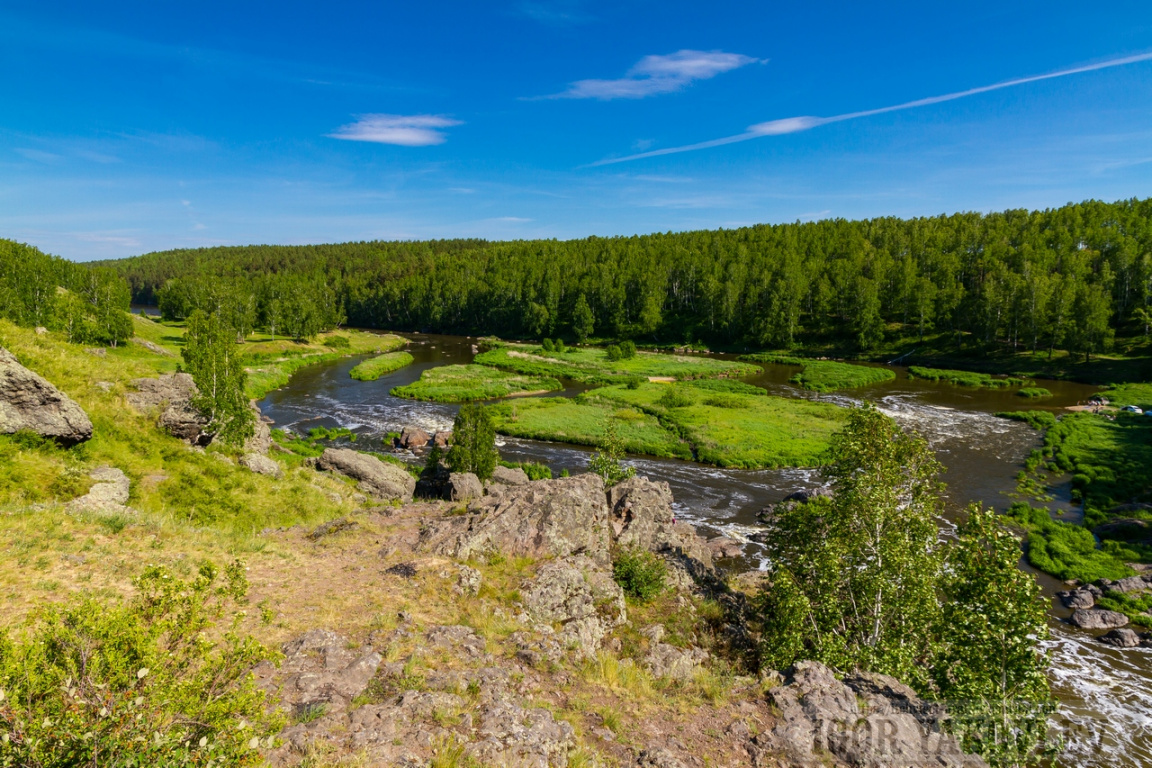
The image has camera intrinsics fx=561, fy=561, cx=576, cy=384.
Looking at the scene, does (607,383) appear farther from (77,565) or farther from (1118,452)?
(77,565)

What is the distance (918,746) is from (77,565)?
2215cm

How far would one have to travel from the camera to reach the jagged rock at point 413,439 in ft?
177

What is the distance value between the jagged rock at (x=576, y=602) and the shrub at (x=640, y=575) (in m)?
1.36

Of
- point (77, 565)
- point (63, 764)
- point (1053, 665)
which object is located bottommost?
point (1053, 665)

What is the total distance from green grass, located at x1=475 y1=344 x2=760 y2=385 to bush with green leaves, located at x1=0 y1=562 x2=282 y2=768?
3298 inches

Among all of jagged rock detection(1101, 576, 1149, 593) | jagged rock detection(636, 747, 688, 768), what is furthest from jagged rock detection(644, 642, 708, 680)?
jagged rock detection(1101, 576, 1149, 593)

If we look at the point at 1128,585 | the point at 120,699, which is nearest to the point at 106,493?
the point at 120,699

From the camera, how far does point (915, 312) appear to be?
12794cm

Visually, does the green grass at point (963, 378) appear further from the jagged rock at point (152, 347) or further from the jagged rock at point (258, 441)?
the jagged rock at point (152, 347)

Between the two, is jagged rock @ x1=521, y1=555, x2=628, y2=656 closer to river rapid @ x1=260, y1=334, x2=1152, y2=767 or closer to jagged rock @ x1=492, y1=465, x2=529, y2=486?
river rapid @ x1=260, y1=334, x2=1152, y2=767

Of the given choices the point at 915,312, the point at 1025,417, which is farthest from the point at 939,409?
the point at 915,312

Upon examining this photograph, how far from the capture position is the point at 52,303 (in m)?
83.8

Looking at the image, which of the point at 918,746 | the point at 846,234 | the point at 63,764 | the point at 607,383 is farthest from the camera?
the point at 846,234

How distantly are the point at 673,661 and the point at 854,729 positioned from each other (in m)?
5.16
